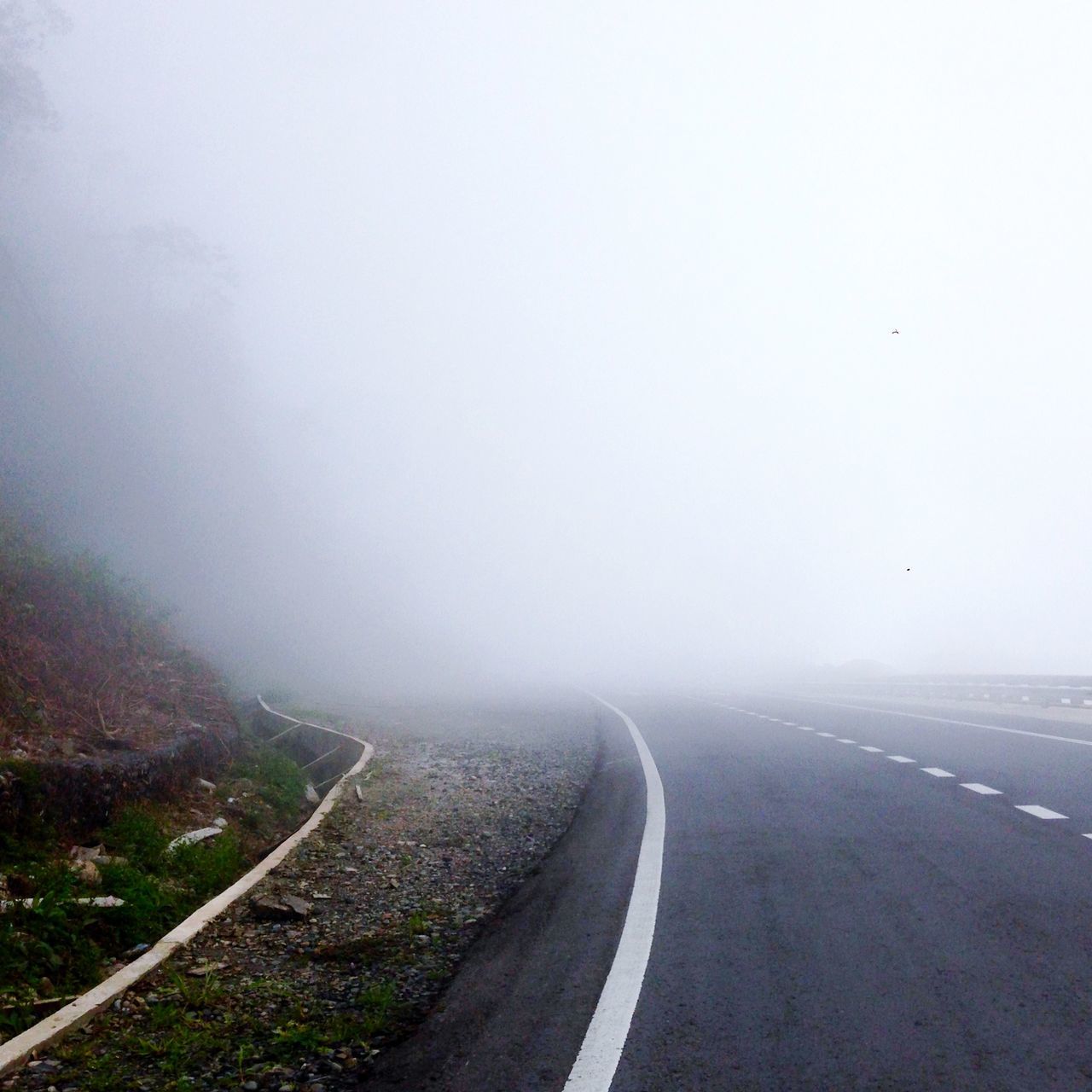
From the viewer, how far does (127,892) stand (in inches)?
289

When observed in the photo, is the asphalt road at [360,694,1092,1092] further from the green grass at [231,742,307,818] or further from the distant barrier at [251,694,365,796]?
the distant barrier at [251,694,365,796]

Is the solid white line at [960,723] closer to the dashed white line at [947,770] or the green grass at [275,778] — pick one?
the dashed white line at [947,770]

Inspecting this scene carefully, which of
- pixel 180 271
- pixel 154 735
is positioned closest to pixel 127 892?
pixel 154 735

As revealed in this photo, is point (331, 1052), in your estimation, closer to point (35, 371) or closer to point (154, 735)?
point (154, 735)

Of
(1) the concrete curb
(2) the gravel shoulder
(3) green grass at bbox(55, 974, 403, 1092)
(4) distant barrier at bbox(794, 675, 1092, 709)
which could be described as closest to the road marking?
(2) the gravel shoulder

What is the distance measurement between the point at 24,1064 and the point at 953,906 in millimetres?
5080

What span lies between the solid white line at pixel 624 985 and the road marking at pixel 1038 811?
335 centimetres

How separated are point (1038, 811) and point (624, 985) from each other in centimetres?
592

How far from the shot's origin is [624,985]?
542 cm

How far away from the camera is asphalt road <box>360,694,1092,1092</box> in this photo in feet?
14.2

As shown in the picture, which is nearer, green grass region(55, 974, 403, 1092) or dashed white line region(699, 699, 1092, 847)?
green grass region(55, 974, 403, 1092)

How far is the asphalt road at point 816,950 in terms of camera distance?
433 cm

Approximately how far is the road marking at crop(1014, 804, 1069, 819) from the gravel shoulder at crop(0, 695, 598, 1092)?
434 cm

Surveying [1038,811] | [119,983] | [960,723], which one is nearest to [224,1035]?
[119,983]
